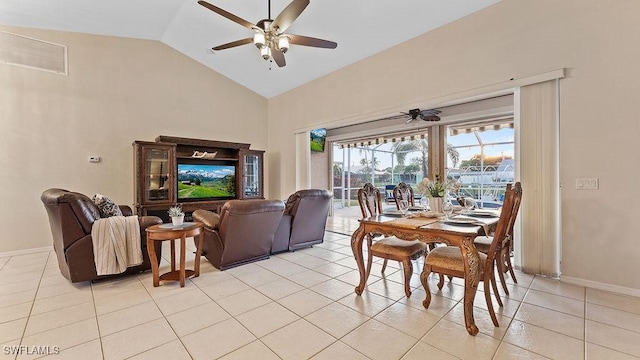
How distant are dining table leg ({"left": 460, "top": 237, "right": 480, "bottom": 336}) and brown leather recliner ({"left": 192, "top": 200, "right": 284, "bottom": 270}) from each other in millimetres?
2217

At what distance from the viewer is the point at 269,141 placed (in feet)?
24.0

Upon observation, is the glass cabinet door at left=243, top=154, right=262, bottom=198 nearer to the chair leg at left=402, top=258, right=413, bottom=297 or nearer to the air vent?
the air vent

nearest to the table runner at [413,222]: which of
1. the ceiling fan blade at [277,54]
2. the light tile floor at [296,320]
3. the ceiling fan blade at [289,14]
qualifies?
the light tile floor at [296,320]

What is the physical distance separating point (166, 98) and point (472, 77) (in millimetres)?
5772

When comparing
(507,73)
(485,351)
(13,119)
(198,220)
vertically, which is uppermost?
(507,73)

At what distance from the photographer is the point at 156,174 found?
5266 mm

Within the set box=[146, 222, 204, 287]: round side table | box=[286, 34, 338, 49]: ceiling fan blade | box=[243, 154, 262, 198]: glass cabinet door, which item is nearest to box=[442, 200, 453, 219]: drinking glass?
box=[286, 34, 338, 49]: ceiling fan blade

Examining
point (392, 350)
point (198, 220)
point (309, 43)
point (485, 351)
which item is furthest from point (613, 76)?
point (198, 220)

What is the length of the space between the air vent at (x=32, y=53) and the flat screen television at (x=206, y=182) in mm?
2544

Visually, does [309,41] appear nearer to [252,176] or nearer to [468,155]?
[252,176]

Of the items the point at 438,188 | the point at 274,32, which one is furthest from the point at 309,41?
the point at 438,188

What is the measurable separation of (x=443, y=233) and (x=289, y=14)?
261 cm

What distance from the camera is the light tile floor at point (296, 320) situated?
1796mm

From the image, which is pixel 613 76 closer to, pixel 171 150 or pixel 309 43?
pixel 309 43
